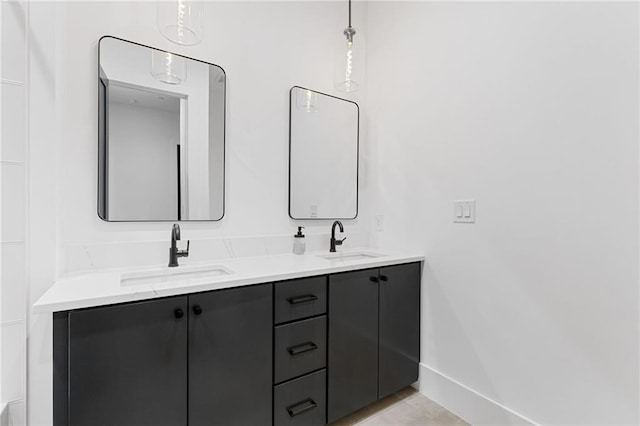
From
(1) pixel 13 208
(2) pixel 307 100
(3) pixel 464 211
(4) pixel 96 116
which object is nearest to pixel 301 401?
(3) pixel 464 211

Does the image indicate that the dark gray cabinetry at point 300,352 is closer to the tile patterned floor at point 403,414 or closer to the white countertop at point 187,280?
Result: the white countertop at point 187,280

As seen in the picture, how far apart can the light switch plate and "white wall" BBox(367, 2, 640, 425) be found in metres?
0.04

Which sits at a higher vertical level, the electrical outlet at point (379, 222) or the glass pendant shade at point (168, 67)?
the glass pendant shade at point (168, 67)

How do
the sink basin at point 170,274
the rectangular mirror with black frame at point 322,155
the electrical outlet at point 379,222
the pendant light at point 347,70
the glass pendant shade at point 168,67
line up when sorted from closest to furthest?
the sink basin at point 170,274 < the glass pendant shade at point 168,67 < the pendant light at point 347,70 < the rectangular mirror with black frame at point 322,155 < the electrical outlet at point 379,222

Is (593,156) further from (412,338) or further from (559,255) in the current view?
(412,338)

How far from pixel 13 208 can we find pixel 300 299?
118cm

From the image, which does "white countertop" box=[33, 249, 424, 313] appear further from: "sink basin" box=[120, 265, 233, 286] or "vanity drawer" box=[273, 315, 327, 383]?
"vanity drawer" box=[273, 315, 327, 383]

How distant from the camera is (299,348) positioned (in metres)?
1.47

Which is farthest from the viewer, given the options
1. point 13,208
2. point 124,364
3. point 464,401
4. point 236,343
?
point 464,401

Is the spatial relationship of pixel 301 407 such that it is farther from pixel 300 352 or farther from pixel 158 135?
pixel 158 135

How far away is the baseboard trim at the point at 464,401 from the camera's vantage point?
1.60 metres

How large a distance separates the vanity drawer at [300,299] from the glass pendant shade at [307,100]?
1.22 metres

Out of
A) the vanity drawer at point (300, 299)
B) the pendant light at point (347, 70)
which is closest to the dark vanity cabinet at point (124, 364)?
the vanity drawer at point (300, 299)

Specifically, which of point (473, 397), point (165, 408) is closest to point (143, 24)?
point (165, 408)
